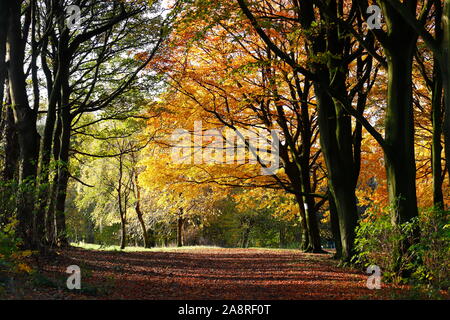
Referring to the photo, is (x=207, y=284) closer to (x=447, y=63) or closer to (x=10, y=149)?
(x=447, y=63)

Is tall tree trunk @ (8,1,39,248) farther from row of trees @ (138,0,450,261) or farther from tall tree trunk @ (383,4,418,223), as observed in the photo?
tall tree trunk @ (383,4,418,223)

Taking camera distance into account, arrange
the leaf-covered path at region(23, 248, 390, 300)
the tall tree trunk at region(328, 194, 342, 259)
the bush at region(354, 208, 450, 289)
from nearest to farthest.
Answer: the leaf-covered path at region(23, 248, 390, 300) < the bush at region(354, 208, 450, 289) < the tall tree trunk at region(328, 194, 342, 259)

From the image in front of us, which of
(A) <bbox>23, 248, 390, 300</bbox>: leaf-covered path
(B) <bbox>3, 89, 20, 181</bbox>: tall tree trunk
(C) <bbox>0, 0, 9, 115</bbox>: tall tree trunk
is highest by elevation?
(C) <bbox>0, 0, 9, 115</bbox>: tall tree trunk

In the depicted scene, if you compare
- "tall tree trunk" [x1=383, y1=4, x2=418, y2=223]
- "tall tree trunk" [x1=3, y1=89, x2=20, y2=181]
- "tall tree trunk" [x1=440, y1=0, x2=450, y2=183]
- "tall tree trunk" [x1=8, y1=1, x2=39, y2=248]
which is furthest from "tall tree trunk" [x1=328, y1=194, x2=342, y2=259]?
"tall tree trunk" [x1=3, y1=89, x2=20, y2=181]

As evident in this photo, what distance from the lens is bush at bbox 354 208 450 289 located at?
6348 millimetres

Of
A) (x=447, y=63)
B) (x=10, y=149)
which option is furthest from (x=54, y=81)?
(x=447, y=63)

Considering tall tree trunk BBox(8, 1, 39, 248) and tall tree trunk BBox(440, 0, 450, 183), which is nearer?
tall tree trunk BBox(440, 0, 450, 183)

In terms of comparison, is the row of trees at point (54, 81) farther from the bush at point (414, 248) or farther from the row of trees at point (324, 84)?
the bush at point (414, 248)

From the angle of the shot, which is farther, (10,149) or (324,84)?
(10,149)

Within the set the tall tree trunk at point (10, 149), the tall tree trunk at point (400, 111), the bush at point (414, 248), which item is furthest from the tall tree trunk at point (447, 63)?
the tall tree trunk at point (10, 149)

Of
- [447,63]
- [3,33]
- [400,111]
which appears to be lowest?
[400,111]

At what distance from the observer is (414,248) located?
6.89 meters

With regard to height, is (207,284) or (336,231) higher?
(336,231)
